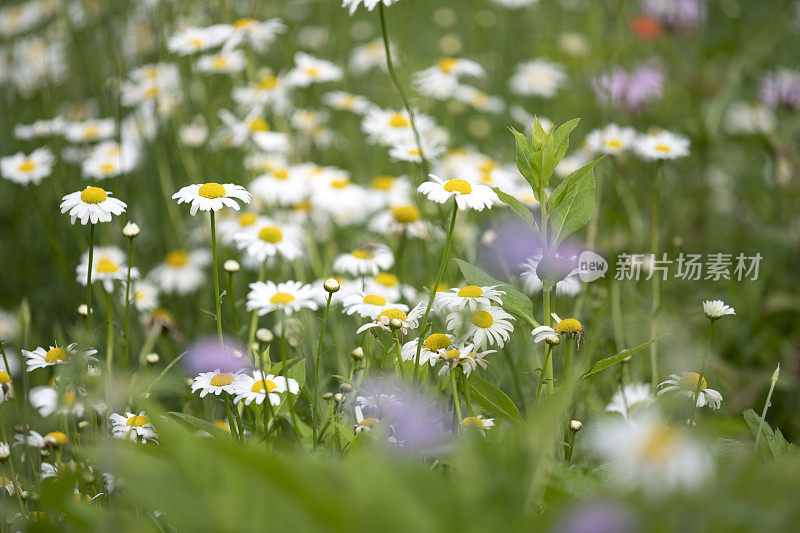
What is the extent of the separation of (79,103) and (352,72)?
32.8 inches

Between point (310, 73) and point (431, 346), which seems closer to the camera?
point (431, 346)

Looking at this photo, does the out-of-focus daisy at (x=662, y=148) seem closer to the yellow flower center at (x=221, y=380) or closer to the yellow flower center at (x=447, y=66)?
the yellow flower center at (x=447, y=66)

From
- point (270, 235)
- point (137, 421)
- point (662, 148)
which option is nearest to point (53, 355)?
point (137, 421)

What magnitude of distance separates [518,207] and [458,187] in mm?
122

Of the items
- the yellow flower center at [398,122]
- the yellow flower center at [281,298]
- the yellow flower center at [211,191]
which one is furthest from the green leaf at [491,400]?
the yellow flower center at [398,122]

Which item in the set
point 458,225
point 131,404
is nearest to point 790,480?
point 131,404

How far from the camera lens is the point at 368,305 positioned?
0.91m

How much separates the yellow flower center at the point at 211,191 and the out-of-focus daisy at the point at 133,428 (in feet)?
0.86

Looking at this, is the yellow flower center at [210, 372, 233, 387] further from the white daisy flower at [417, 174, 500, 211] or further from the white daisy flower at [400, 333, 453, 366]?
the white daisy flower at [417, 174, 500, 211]

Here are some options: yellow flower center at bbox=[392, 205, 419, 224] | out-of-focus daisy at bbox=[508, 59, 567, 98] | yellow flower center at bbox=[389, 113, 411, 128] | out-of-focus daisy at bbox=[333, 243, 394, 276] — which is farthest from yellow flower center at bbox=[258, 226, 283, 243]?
out-of-focus daisy at bbox=[508, 59, 567, 98]

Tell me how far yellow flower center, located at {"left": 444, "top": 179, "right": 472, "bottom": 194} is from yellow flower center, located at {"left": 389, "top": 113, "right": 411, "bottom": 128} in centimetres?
61

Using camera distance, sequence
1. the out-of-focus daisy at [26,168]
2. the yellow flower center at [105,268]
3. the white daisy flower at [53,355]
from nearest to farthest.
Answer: the white daisy flower at [53,355] < the yellow flower center at [105,268] < the out-of-focus daisy at [26,168]

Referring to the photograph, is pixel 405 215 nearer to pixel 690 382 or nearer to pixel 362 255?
pixel 362 255

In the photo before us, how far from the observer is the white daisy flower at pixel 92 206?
2.87 ft
